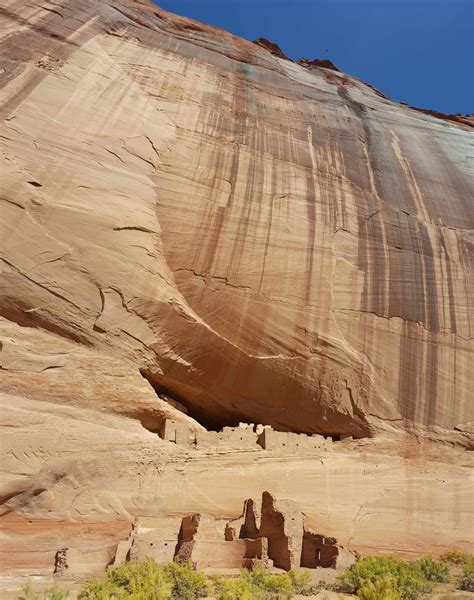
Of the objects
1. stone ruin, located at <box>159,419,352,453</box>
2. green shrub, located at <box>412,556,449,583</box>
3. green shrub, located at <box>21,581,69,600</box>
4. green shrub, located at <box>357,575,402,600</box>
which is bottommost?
green shrub, located at <box>21,581,69,600</box>

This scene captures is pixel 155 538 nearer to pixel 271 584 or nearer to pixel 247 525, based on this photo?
pixel 247 525

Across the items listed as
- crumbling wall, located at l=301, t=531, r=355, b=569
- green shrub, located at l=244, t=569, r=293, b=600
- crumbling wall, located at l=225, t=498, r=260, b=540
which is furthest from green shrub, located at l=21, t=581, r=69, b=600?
crumbling wall, located at l=301, t=531, r=355, b=569

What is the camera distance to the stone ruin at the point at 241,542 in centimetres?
1040

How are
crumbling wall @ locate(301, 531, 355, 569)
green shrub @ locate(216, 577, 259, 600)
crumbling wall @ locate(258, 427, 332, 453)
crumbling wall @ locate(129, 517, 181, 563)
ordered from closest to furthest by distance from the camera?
green shrub @ locate(216, 577, 259, 600)
crumbling wall @ locate(129, 517, 181, 563)
crumbling wall @ locate(301, 531, 355, 569)
crumbling wall @ locate(258, 427, 332, 453)

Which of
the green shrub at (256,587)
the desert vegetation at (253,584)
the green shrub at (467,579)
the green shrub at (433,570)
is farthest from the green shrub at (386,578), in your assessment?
the green shrub at (256,587)

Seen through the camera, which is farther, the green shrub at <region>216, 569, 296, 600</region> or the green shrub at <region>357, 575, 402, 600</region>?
the green shrub at <region>357, 575, 402, 600</region>

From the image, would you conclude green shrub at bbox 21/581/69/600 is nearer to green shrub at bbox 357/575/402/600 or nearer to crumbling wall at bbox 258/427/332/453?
green shrub at bbox 357/575/402/600

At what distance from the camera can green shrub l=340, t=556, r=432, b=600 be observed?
9.08 metres

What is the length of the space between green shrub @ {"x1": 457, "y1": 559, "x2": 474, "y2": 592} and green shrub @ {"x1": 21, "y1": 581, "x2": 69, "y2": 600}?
6.24m

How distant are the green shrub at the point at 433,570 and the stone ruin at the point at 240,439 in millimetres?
3177

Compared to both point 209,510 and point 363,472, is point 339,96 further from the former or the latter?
point 209,510

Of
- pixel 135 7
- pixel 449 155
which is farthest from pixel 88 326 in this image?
pixel 449 155

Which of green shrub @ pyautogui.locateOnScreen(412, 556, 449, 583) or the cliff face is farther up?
the cliff face

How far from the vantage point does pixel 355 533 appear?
12930mm
